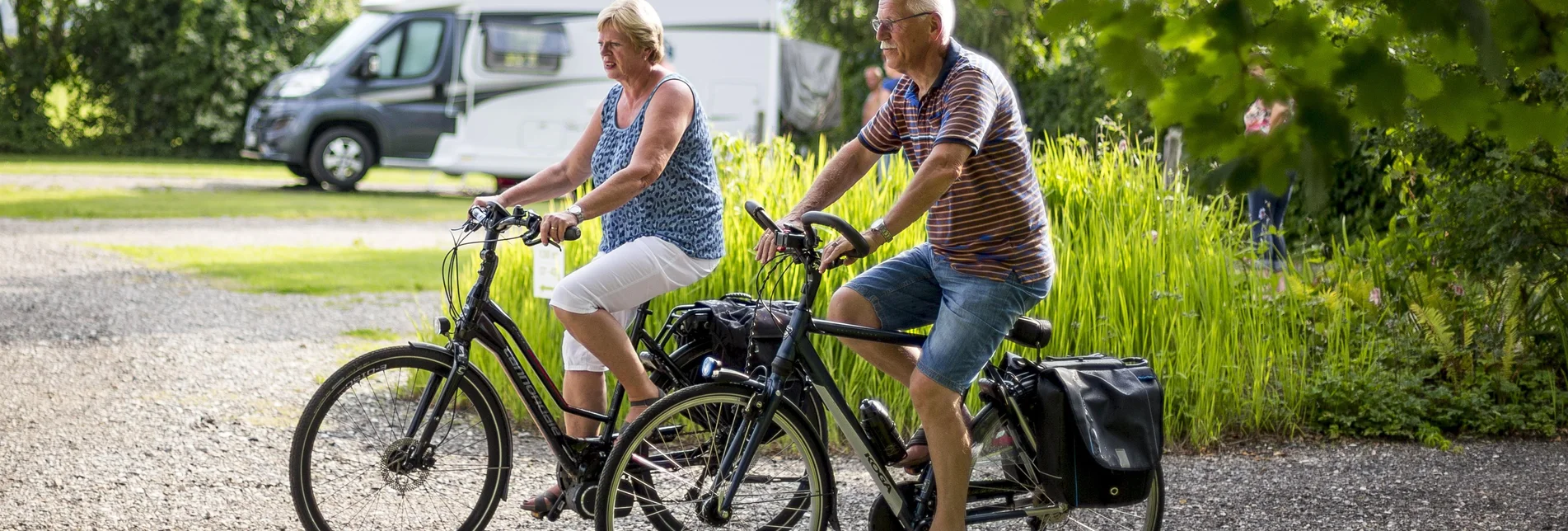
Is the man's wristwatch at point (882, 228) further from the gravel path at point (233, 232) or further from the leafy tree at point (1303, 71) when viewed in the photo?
the gravel path at point (233, 232)

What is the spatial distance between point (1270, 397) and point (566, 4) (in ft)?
43.2

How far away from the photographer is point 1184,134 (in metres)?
2.05

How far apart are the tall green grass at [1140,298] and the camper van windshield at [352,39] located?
12396mm

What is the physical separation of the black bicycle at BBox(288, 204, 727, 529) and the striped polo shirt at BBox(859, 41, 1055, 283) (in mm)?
944

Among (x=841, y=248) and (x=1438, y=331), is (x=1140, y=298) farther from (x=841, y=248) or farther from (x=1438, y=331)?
(x=841, y=248)

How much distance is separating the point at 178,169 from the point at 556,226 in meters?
20.2

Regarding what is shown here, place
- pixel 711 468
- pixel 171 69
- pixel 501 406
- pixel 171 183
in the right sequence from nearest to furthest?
1. pixel 711 468
2. pixel 501 406
3. pixel 171 183
4. pixel 171 69

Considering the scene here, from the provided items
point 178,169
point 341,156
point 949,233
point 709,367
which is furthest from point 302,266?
point 178,169

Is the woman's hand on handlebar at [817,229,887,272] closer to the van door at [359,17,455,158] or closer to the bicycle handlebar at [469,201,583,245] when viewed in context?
the bicycle handlebar at [469,201,583,245]

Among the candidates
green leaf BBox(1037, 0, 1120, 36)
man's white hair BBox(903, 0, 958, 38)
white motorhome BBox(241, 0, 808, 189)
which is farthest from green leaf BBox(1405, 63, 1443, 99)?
white motorhome BBox(241, 0, 808, 189)

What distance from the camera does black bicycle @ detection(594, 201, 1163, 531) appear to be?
3439mm

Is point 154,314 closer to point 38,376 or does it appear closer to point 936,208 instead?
point 38,376

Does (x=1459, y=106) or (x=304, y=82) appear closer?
(x=1459, y=106)

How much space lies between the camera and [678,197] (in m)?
3.98
